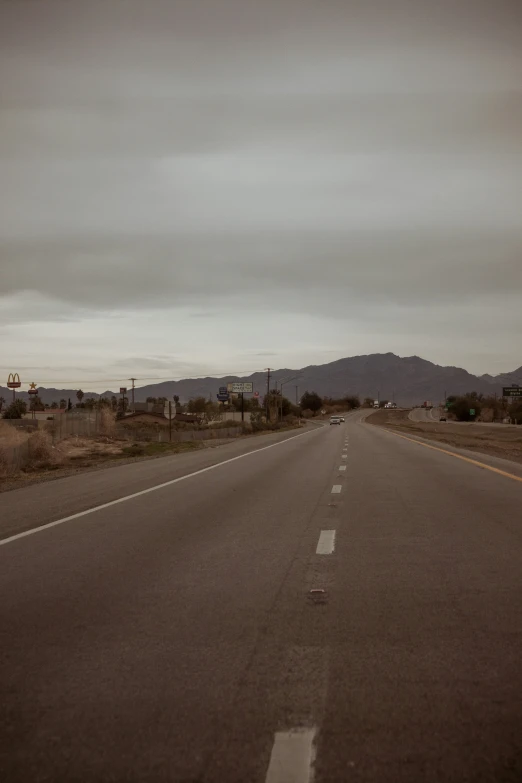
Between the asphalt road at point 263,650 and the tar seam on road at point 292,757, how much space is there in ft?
0.04

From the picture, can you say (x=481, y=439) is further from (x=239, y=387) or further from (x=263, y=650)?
(x=239, y=387)

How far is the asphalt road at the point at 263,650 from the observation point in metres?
4.07

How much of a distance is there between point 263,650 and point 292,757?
1.66 metres

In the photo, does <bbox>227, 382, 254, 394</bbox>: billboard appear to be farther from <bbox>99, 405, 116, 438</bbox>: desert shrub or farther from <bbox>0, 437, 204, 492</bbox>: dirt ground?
<bbox>0, 437, 204, 492</bbox>: dirt ground

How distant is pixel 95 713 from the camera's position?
4613 millimetres

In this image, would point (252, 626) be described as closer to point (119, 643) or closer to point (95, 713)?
point (119, 643)

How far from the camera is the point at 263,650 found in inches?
223

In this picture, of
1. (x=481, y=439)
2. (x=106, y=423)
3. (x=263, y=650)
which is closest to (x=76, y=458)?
(x=106, y=423)

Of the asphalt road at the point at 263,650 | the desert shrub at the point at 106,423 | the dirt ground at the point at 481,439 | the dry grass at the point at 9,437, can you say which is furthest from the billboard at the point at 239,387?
the asphalt road at the point at 263,650

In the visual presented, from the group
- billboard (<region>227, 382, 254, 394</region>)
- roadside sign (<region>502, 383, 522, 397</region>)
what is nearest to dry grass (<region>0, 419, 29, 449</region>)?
roadside sign (<region>502, 383, 522, 397</region>)

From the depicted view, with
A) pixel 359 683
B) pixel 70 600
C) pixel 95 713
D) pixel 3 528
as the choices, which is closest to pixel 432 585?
pixel 359 683

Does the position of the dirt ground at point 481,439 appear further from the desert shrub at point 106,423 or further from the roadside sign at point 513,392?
the roadside sign at point 513,392

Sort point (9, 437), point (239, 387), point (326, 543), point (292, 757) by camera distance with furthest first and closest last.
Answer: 1. point (239, 387)
2. point (9, 437)
3. point (326, 543)
4. point (292, 757)

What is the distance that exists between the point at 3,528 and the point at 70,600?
5.41 m
